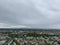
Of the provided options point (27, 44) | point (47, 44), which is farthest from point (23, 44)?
point (47, 44)

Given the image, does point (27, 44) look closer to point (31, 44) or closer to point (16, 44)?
point (31, 44)

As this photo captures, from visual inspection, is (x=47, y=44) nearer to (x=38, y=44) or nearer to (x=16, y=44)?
(x=38, y=44)

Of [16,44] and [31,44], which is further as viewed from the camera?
[31,44]

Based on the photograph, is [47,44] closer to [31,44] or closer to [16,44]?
[31,44]

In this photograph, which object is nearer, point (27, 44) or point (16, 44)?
point (16, 44)

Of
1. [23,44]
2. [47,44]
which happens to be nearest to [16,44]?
[23,44]

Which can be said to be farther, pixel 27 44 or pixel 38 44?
pixel 27 44

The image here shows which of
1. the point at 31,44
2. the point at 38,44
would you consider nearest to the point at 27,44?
the point at 31,44
